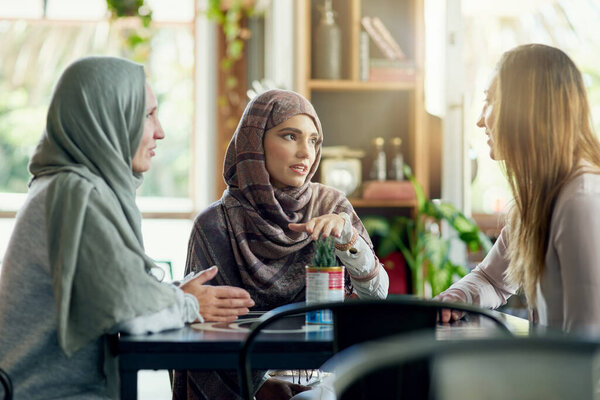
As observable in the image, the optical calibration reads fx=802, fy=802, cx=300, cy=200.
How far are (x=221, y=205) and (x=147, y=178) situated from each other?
3.60 metres

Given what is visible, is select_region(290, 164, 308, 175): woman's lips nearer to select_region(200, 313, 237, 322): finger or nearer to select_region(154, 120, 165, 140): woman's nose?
select_region(154, 120, 165, 140): woman's nose

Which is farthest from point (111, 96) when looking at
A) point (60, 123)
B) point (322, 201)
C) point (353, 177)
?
point (353, 177)

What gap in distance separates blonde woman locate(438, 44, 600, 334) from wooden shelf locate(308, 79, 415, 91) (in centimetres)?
220

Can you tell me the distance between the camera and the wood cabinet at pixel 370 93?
3.94 metres

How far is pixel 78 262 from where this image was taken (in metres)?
1.56

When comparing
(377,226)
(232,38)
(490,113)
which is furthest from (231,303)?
(232,38)

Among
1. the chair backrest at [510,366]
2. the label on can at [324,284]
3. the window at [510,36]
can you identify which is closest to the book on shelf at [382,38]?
the window at [510,36]

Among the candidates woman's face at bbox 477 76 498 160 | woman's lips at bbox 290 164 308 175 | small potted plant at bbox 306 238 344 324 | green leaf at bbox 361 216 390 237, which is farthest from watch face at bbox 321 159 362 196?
small potted plant at bbox 306 238 344 324

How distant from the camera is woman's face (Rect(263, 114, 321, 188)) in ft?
7.34

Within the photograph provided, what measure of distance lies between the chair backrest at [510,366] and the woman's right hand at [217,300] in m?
1.04

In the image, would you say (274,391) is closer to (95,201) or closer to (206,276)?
(206,276)

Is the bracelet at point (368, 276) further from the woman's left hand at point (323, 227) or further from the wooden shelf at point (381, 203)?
the wooden shelf at point (381, 203)

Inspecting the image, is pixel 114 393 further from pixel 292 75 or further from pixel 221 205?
pixel 292 75

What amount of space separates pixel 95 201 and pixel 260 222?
649 mm
